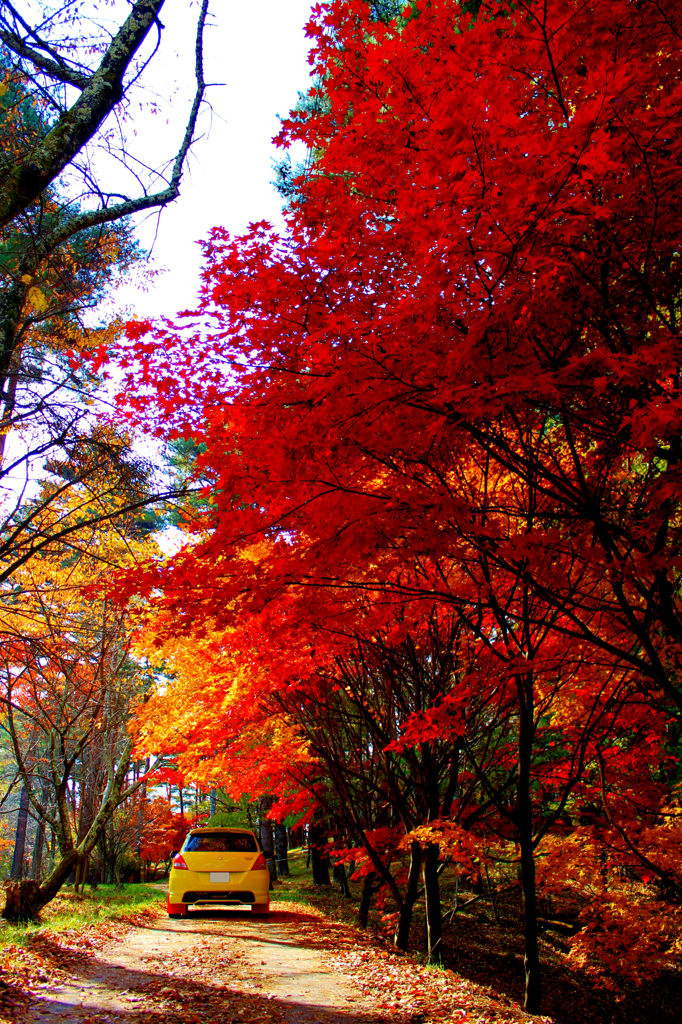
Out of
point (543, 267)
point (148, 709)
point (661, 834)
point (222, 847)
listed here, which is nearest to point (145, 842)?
point (148, 709)

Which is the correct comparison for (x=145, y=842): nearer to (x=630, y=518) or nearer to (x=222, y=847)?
(x=222, y=847)

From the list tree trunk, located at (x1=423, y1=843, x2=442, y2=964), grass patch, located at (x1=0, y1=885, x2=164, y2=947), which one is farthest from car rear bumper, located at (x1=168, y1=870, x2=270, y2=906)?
tree trunk, located at (x1=423, y1=843, x2=442, y2=964)

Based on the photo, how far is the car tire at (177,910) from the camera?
31.0 ft

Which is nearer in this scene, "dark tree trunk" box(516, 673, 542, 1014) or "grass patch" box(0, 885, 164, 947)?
"dark tree trunk" box(516, 673, 542, 1014)

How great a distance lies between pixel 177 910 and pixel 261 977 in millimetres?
4311

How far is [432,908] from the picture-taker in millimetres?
7867

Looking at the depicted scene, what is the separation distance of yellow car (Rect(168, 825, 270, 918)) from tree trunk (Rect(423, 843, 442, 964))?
269cm

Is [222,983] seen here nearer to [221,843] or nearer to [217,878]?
[217,878]

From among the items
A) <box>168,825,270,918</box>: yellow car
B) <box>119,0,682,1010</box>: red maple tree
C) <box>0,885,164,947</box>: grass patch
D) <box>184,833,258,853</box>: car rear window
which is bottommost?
<box>0,885,164,947</box>: grass patch

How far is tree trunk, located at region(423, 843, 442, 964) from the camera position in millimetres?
7633

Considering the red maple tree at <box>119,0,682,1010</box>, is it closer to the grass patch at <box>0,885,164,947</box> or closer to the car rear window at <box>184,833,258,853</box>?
the grass patch at <box>0,885,164,947</box>

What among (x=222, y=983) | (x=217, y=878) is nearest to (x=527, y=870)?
(x=222, y=983)

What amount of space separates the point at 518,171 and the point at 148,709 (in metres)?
11.1

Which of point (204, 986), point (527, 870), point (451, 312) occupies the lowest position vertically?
point (204, 986)
